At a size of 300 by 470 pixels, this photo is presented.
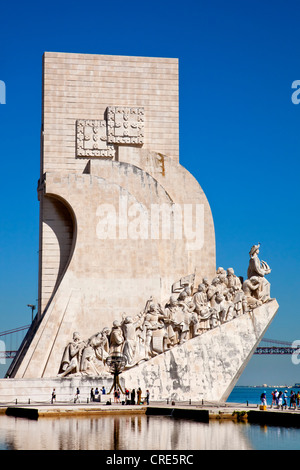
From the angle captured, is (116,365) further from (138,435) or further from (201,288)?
(138,435)

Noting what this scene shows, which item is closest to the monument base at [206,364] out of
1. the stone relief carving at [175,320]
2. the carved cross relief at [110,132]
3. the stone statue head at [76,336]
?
the stone relief carving at [175,320]

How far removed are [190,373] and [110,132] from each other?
6.99 metres

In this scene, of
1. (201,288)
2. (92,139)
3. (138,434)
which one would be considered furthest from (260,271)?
(138,434)

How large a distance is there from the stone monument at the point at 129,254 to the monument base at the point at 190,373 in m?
0.03

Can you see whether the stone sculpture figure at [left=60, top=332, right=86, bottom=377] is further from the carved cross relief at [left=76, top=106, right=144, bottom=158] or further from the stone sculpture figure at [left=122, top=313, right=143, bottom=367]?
the carved cross relief at [left=76, top=106, right=144, bottom=158]

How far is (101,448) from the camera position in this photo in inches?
465

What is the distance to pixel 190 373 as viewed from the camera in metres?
20.9

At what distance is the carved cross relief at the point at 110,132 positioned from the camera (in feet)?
75.6

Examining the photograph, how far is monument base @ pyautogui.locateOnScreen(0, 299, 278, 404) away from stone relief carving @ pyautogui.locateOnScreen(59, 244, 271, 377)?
0.28 meters

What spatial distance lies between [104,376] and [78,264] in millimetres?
3123

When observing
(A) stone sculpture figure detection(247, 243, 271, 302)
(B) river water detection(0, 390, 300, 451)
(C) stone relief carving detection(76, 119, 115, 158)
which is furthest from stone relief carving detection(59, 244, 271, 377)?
(B) river water detection(0, 390, 300, 451)

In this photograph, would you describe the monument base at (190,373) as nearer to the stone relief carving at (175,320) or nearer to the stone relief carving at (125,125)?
the stone relief carving at (175,320)

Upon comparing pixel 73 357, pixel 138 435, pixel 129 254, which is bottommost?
pixel 138 435
